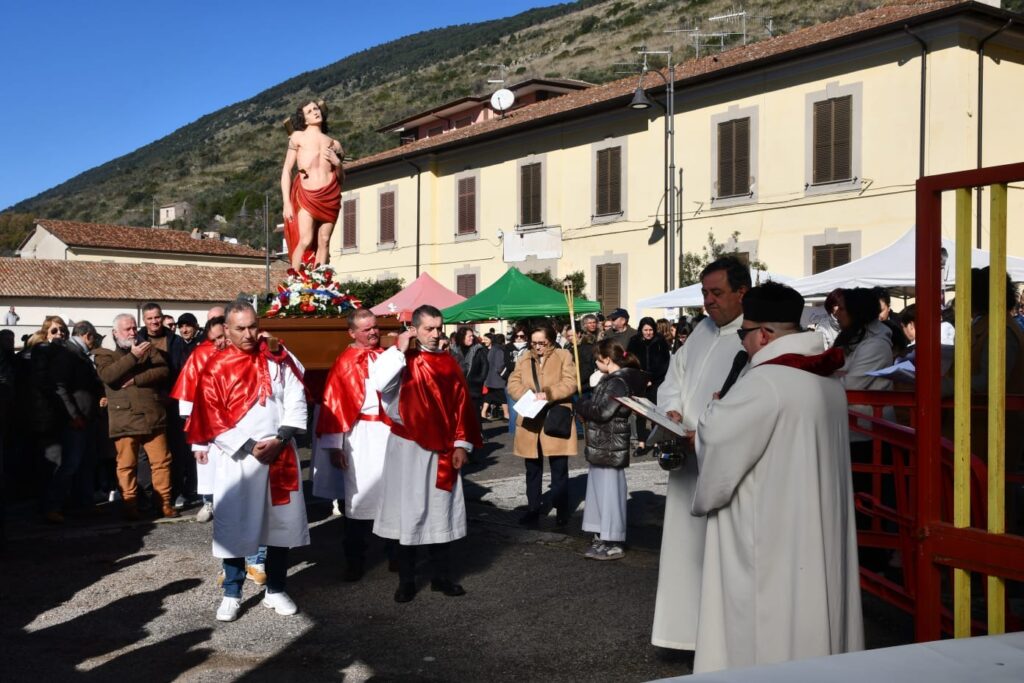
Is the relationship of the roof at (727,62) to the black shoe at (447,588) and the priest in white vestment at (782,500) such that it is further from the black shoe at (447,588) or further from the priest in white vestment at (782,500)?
the priest in white vestment at (782,500)

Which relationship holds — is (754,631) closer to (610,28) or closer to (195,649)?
(195,649)

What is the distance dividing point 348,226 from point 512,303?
2107 cm

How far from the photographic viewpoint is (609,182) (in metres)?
28.0

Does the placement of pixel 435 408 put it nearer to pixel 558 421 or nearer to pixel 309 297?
pixel 558 421

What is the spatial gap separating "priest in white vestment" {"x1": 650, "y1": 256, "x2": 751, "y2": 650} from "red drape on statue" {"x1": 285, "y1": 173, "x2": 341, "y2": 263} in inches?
230

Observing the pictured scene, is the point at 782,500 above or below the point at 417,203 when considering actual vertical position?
below

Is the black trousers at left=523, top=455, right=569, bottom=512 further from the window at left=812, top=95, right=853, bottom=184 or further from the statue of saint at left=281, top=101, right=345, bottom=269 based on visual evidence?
the window at left=812, top=95, right=853, bottom=184

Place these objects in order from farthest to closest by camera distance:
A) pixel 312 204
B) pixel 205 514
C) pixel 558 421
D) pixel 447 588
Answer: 1. pixel 312 204
2. pixel 205 514
3. pixel 558 421
4. pixel 447 588

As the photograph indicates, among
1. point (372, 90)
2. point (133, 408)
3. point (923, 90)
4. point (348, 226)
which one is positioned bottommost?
point (133, 408)

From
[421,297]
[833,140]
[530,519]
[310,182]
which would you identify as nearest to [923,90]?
[833,140]

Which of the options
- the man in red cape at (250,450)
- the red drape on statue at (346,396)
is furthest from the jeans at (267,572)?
the red drape on statue at (346,396)

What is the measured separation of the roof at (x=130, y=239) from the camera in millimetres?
58688

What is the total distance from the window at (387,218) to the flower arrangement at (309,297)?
25446mm

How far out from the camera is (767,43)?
2681 centimetres
